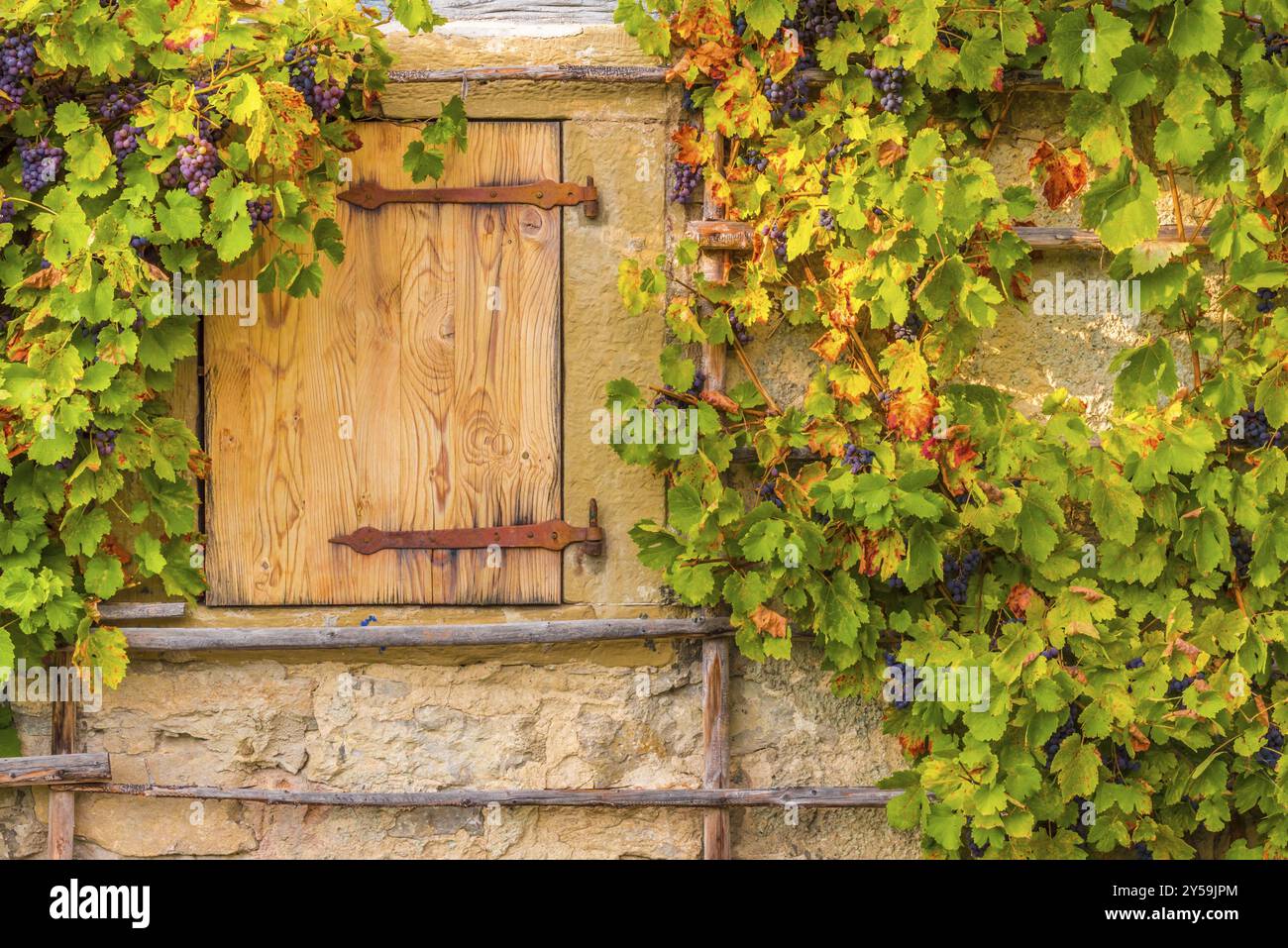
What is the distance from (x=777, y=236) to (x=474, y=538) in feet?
3.55

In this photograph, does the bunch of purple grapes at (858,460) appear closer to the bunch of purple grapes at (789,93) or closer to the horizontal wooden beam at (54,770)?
the bunch of purple grapes at (789,93)

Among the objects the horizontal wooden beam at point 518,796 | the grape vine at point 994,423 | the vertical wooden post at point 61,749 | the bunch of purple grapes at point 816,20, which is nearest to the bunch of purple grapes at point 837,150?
the grape vine at point 994,423

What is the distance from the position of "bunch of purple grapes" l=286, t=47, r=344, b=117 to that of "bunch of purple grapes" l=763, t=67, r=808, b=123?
3.44ft

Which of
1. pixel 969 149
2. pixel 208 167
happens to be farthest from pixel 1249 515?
pixel 208 167

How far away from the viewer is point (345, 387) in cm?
327

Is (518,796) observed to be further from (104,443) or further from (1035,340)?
(1035,340)

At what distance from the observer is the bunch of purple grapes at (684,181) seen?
324cm

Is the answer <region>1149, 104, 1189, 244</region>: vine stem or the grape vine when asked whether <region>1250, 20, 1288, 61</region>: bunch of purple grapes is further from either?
<region>1149, 104, 1189, 244</region>: vine stem

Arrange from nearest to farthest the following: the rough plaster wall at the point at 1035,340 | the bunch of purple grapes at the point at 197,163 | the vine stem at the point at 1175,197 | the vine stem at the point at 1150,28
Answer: the bunch of purple grapes at the point at 197,163, the vine stem at the point at 1150,28, the vine stem at the point at 1175,197, the rough plaster wall at the point at 1035,340

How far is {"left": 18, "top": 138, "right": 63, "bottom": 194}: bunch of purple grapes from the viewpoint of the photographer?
305cm

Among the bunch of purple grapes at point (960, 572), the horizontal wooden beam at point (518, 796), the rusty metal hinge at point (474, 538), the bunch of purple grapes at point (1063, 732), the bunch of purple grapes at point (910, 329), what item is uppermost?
the bunch of purple grapes at point (910, 329)

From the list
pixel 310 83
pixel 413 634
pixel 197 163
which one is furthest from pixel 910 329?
pixel 197 163

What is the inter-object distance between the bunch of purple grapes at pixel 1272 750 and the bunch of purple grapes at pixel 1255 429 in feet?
2.34

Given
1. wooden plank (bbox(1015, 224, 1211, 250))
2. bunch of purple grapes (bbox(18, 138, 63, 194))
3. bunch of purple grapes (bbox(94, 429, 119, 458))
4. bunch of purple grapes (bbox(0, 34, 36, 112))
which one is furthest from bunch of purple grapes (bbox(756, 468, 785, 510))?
bunch of purple grapes (bbox(0, 34, 36, 112))
